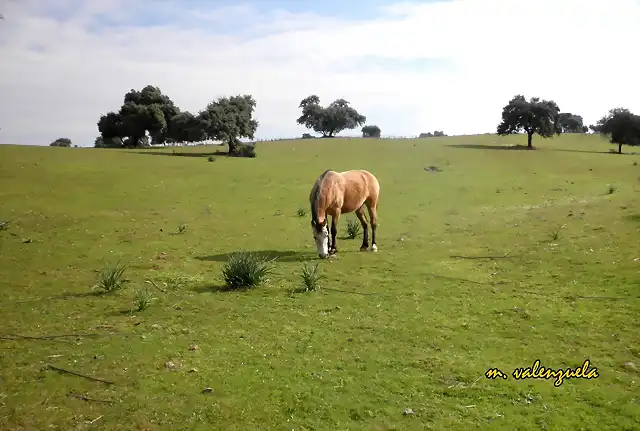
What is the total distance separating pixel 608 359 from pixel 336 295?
530 cm

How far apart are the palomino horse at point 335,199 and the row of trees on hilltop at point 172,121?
97.7 feet

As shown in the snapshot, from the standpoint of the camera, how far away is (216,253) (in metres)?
15.3

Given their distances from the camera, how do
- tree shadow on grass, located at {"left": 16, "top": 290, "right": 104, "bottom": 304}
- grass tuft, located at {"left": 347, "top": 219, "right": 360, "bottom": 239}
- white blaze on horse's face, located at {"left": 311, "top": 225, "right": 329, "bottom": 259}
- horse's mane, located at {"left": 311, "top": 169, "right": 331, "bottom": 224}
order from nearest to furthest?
tree shadow on grass, located at {"left": 16, "top": 290, "right": 104, "bottom": 304}, horse's mane, located at {"left": 311, "top": 169, "right": 331, "bottom": 224}, white blaze on horse's face, located at {"left": 311, "top": 225, "right": 329, "bottom": 259}, grass tuft, located at {"left": 347, "top": 219, "right": 360, "bottom": 239}

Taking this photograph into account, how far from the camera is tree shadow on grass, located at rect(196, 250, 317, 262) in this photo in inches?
569

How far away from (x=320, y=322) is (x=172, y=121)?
4428cm


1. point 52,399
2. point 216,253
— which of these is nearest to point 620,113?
point 216,253

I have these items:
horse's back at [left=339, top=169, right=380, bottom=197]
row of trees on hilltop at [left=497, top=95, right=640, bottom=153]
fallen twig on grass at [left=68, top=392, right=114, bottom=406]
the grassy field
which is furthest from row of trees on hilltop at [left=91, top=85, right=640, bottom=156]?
fallen twig on grass at [left=68, top=392, right=114, bottom=406]

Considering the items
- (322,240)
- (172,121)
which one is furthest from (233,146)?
(322,240)

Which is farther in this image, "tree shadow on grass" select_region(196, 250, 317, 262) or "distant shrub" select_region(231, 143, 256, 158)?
"distant shrub" select_region(231, 143, 256, 158)

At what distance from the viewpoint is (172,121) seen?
49344mm

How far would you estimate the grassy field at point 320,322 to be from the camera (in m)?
6.01

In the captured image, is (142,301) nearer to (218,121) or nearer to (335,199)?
(335,199)

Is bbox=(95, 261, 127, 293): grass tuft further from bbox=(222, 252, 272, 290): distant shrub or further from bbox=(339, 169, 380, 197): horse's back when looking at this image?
bbox=(339, 169, 380, 197): horse's back

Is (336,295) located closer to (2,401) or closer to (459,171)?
(2,401)
